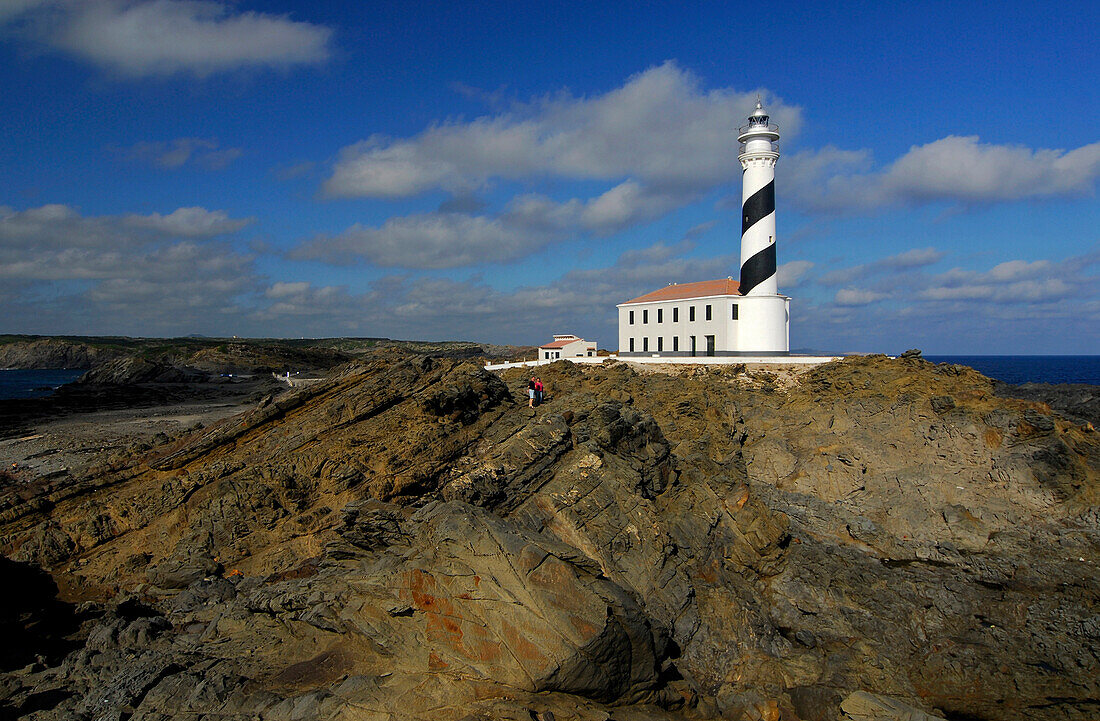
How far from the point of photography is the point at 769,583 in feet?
46.0

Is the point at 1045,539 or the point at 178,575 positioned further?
the point at 1045,539

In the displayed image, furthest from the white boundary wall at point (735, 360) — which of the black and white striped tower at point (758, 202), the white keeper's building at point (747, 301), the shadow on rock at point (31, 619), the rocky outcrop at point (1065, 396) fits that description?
the shadow on rock at point (31, 619)

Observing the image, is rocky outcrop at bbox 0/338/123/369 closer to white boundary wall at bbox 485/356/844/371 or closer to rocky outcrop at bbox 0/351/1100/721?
white boundary wall at bbox 485/356/844/371

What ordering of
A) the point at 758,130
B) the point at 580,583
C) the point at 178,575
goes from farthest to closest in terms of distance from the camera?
the point at 758,130 → the point at 178,575 → the point at 580,583

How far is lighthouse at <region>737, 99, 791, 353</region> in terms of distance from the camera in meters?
29.8

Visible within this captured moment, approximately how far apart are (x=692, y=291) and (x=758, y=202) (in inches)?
249

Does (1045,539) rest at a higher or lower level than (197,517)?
lower

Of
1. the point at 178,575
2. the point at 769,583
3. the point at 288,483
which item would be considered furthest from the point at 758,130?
the point at 178,575

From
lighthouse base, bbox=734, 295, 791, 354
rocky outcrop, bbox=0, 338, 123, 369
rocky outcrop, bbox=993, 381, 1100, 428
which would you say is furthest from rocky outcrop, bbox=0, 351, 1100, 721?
rocky outcrop, bbox=0, 338, 123, 369

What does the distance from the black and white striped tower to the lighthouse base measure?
48 centimetres

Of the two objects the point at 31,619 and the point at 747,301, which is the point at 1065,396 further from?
the point at 31,619

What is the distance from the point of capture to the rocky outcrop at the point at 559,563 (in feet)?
26.1

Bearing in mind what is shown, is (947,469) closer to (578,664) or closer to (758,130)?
(578,664)

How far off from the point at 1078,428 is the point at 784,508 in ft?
32.5
